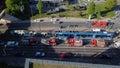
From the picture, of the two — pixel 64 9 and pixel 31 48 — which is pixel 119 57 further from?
pixel 64 9

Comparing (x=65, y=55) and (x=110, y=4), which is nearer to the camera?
(x=65, y=55)

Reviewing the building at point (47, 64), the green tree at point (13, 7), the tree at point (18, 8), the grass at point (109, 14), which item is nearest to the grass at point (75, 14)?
the grass at point (109, 14)

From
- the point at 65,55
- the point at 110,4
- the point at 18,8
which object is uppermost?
the point at 18,8

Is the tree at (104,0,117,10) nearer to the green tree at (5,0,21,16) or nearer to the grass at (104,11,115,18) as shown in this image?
the grass at (104,11,115,18)

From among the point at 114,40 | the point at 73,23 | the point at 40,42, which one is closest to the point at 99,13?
the point at 73,23

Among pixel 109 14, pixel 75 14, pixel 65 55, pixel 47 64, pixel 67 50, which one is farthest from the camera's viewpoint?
pixel 75 14

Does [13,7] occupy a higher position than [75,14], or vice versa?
[13,7]

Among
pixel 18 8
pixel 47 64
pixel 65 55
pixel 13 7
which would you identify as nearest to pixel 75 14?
pixel 18 8

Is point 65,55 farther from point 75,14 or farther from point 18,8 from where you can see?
point 18,8

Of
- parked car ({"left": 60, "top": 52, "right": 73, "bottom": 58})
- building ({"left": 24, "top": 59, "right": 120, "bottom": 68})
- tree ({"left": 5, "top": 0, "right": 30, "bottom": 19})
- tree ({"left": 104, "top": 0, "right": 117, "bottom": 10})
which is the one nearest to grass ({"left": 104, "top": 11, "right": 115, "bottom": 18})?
tree ({"left": 104, "top": 0, "right": 117, "bottom": 10})

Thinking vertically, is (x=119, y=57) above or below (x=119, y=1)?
below

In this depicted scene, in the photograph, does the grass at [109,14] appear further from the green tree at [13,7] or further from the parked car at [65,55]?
the green tree at [13,7]
